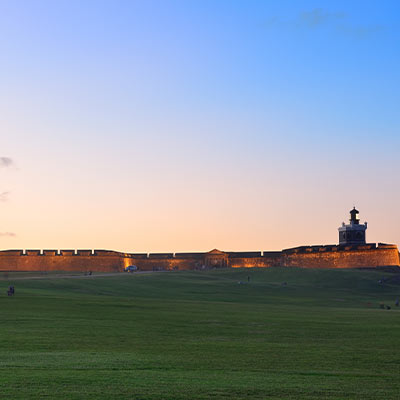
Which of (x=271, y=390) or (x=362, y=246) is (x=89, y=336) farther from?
(x=362, y=246)

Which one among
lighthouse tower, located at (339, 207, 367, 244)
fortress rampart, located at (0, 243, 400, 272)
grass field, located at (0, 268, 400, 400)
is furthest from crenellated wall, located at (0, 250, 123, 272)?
grass field, located at (0, 268, 400, 400)

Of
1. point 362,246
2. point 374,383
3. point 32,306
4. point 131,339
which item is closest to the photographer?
point 374,383

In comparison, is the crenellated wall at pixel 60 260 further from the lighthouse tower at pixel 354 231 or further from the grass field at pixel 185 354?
the grass field at pixel 185 354

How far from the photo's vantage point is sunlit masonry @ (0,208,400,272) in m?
113

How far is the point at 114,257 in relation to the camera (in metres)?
123

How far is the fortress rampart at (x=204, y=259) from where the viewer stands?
11275 cm

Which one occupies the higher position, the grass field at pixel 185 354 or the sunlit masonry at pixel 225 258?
the sunlit masonry at pixel 225 258

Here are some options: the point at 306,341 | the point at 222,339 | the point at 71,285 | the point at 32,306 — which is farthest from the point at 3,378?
the point at 71,285

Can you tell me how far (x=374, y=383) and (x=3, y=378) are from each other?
736 cm

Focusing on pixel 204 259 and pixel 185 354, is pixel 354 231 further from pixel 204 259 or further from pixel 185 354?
pixel 185 354

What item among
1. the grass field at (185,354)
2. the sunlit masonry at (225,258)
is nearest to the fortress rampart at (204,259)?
the sunlit masonry at (225,258)

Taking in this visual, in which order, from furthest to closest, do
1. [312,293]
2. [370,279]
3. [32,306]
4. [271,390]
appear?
[370,279] < [312,293] < [32,306] < [271,390]

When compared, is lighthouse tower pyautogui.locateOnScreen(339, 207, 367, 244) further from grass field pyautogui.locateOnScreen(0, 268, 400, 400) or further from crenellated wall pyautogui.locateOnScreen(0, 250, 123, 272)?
grass field pyautogui.locateOnScreen(0, 268, 400, 400)

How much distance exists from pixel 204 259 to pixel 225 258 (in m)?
3.96
